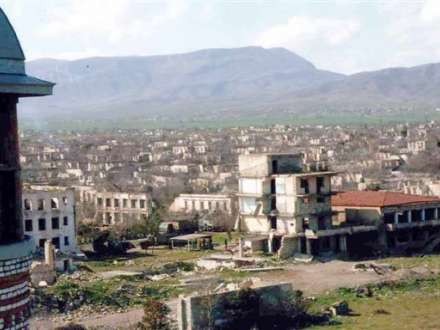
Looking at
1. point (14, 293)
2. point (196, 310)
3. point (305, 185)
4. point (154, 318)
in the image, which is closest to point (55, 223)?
point (305, 185)

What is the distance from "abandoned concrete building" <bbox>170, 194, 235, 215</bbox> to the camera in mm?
59603

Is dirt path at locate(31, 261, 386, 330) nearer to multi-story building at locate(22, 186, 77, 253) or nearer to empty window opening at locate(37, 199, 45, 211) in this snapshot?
multi-story building at locate(22, 186, 77, 253)

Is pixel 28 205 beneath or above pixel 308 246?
above

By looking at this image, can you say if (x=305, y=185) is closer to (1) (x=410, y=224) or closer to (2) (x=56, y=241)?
(1) (x=410, y=224)

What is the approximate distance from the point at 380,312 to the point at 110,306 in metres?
8.46

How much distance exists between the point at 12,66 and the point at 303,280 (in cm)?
3209

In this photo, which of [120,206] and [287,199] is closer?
[287,199]

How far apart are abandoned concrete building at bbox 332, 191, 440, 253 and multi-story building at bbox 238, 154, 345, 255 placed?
6.54 feet

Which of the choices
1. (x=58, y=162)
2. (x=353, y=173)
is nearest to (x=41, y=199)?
(x=353, y=173)

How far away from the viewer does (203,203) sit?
61938 mm

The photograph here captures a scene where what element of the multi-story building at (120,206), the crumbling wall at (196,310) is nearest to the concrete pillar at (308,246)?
the multi-story building at (120,206)

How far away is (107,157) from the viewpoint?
370ft

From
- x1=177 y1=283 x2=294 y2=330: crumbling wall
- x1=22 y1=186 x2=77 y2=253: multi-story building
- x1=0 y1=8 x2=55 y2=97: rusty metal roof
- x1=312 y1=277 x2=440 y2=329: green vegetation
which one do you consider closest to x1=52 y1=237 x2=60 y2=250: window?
x1=22 y1=186 x2=77 y2=253: multi-story building

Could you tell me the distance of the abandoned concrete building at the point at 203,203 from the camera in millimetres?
59603
